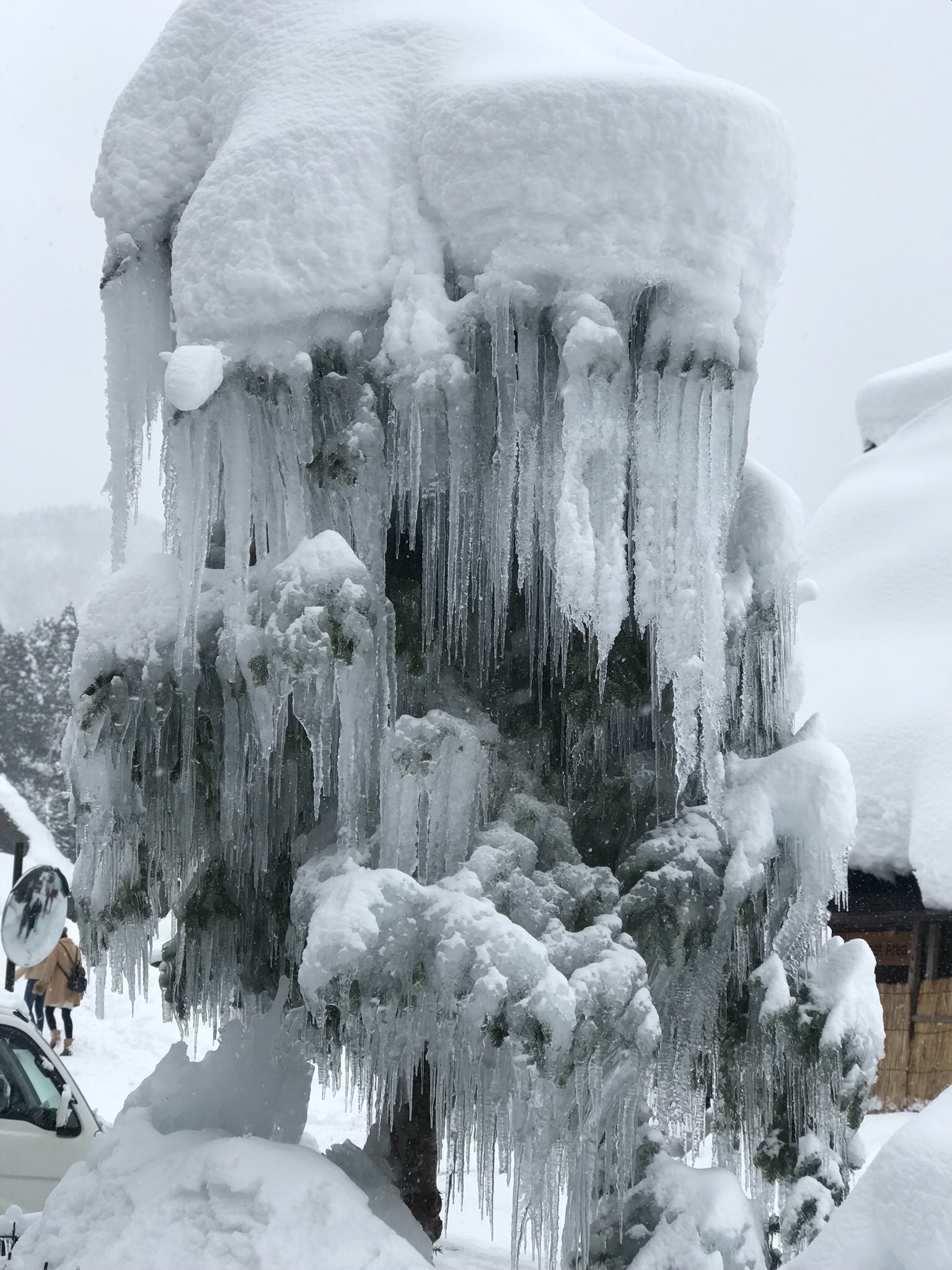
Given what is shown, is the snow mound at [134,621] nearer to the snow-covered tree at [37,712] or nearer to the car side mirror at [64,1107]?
the car side mirror at [64,1107]

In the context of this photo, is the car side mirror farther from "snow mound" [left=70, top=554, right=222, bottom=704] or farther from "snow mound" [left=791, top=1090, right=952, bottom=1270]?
"snow mound" [left=791, top=1090, right=952, bottom=1270]

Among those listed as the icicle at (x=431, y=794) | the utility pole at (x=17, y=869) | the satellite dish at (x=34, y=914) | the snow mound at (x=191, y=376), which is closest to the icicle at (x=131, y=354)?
the snow mound at (x=191, y=376)

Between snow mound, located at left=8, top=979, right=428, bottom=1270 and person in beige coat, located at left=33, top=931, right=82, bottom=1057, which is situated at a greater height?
snow mound, located at left=8, top=979, right=428, bottom=1270

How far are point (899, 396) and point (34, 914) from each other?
15.6 m

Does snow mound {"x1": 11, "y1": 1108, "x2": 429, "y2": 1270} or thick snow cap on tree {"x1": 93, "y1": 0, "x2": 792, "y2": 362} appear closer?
snow mound {"x1": 11, "y1": 1108, "x2": 429, "y2": 1270}

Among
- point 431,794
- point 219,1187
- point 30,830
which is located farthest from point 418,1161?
point 30,830

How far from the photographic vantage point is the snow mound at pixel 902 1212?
2895mm

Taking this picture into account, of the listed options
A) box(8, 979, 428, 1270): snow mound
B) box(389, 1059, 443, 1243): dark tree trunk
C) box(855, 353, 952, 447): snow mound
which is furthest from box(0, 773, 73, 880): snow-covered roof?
box(8, 979, 428, 1270): snow mound

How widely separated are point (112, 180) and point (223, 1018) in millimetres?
3489

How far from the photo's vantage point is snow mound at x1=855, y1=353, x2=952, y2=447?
725 inches

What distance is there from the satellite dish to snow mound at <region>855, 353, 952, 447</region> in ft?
49.6

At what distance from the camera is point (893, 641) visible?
13.7 meters

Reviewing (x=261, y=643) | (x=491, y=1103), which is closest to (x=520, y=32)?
(x=261, y=643)

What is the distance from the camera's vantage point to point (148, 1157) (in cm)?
406
